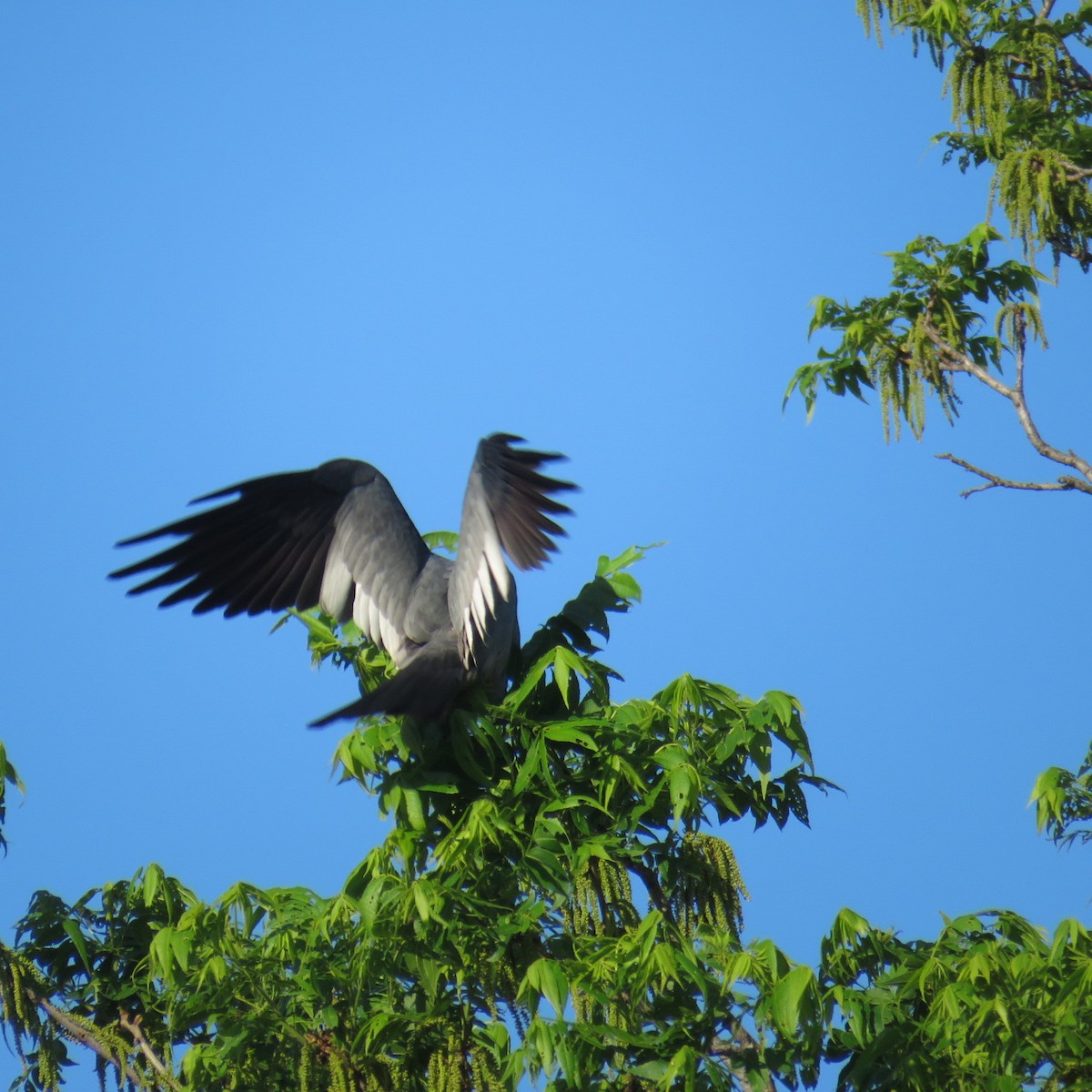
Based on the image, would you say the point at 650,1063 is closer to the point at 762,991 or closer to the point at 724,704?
the point at 762,991

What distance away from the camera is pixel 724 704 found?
539 centimetres

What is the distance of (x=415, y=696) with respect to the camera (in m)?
5.75

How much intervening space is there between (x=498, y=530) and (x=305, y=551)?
1.30 metres

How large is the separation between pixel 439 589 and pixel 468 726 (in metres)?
1.08

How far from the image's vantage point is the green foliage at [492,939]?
4395 millimetres

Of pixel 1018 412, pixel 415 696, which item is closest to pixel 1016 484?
pixel 1018 412

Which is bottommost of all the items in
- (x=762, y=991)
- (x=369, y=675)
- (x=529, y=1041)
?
(x=529, y=1041)

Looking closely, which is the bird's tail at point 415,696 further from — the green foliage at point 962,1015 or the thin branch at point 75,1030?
the green foliage at point 962,1015

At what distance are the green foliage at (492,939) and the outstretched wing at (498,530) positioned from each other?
443mm

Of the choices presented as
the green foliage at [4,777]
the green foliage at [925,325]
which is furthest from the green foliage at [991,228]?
the green foliage at [4,777]

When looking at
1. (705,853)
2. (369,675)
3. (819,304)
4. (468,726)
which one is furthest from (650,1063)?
(819,304)

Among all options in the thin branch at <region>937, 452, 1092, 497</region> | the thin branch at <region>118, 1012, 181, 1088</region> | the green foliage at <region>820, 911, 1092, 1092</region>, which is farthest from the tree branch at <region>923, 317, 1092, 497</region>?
the thin branch at <region>118, 1012, 181, 1088</region>

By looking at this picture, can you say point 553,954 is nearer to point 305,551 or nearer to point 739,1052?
point 739,1052

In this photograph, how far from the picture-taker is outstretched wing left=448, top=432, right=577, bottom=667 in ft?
20.2
